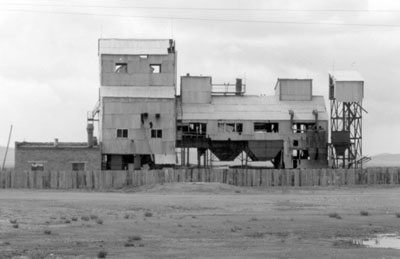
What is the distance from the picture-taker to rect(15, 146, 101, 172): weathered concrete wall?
87500mm

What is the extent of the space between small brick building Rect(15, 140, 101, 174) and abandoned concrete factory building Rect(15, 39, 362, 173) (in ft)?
3.05

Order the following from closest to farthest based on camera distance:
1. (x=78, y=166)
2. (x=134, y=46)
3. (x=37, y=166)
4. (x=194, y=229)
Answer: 1. (x=194, y=229)
2. (x=37, y=166)
3. (x=78, y=166)
4. (x=134, y=46)

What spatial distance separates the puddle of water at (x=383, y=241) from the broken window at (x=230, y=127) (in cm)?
5914

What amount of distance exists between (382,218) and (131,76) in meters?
53.0

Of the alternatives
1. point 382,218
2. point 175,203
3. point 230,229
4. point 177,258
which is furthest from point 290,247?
point 175,203

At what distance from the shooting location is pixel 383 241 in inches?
1179

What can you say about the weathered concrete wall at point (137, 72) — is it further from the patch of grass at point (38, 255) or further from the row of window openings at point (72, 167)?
the patch of grass at point (38, 255)

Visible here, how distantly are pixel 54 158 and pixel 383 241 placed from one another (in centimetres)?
6146

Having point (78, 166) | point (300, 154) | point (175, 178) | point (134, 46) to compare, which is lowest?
point (175, 178)

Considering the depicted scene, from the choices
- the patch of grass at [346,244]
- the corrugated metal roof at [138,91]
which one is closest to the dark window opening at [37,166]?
the corrugated metal roof at [138,91]

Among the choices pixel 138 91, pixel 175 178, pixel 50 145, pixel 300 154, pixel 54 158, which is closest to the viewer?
pixel 175 178

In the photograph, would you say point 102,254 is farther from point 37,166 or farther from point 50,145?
point 50,145

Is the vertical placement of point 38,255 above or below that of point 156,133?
below

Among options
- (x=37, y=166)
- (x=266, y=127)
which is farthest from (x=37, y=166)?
(x=266, y=127)
